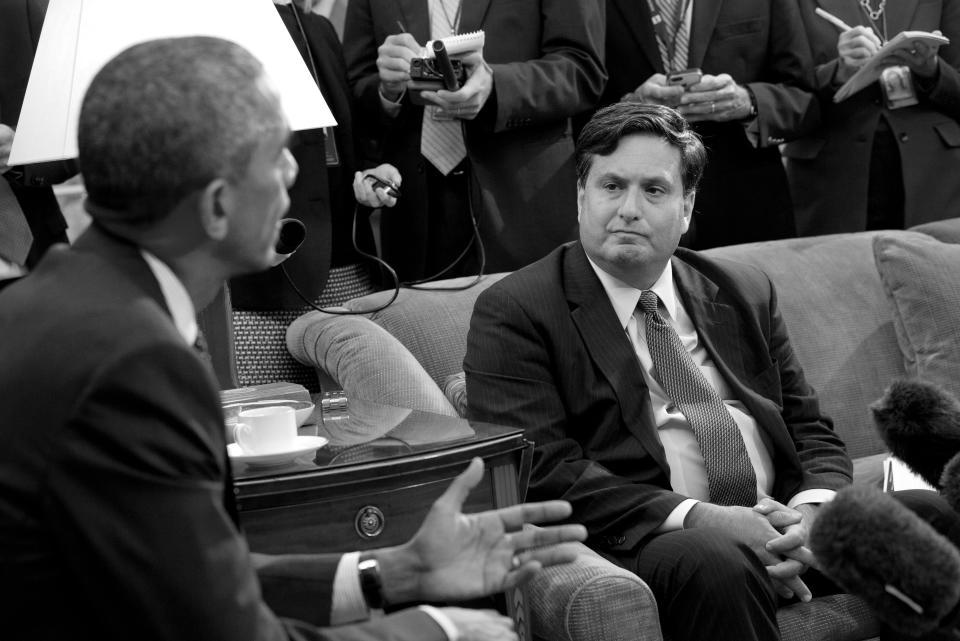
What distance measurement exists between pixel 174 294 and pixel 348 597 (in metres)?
0.47

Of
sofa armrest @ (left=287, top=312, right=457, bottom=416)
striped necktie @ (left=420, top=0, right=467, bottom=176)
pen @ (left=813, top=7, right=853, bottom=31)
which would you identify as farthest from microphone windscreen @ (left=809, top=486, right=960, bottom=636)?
pen @ (left=813, top=7, right=853, bottom=31)

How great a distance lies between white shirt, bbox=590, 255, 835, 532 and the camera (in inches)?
95.4

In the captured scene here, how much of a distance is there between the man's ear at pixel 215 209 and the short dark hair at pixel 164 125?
0.01 m

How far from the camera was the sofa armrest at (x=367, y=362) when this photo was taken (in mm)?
2529

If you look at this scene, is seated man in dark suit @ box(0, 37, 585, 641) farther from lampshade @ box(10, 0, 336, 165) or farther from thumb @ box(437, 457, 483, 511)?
lampshade @ box(10, 0, 336, 165)

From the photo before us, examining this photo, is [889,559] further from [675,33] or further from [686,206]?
[675,33]

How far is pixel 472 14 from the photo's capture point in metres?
3.25

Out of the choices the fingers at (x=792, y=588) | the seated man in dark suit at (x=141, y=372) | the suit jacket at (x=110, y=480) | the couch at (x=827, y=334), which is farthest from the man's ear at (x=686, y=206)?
the suit jacket at (x=110, y=480)

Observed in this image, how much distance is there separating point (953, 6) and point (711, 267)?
1.65 metres

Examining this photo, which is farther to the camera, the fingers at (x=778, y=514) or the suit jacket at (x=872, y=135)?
the suit jacket at (x=872, y=135)

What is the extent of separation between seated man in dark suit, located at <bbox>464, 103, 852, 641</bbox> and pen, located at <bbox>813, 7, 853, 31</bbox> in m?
1.29

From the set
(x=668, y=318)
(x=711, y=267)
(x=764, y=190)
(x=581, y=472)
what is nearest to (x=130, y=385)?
(x=581, y=472)

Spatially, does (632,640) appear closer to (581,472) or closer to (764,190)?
(581,472)

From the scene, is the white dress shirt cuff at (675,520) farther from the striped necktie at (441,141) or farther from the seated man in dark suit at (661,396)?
the striped necktie at (441,141)
